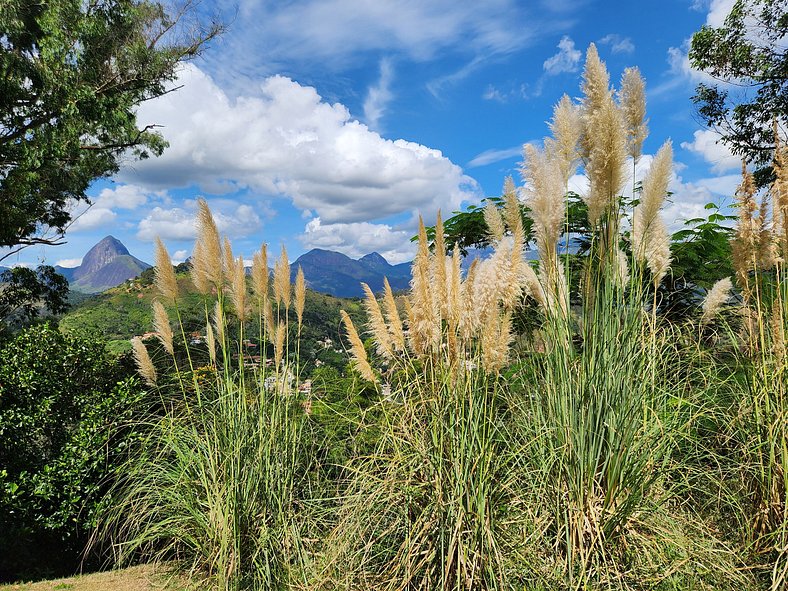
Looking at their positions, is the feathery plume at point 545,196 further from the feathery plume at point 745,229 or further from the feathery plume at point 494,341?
the feathery plume at point 745,229

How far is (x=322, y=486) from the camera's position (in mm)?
3471

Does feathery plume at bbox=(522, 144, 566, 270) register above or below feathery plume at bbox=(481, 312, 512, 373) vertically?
above

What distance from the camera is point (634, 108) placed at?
8.65 feet

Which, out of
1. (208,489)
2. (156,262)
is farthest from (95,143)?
(208,489)

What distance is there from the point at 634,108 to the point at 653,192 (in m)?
0.44

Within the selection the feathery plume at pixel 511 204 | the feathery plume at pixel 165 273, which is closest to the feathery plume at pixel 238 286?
the feathery plume at pixel 165 273

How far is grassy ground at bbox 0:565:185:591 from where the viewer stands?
Result: 143 inches

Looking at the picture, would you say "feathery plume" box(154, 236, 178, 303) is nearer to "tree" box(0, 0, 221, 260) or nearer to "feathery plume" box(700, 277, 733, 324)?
"feathery plume" box(700, 277, 733, 324)

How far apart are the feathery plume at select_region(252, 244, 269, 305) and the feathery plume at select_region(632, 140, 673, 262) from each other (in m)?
2.26

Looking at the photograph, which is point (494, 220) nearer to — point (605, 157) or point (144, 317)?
point (605, 157)

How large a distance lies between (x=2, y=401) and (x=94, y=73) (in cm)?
930

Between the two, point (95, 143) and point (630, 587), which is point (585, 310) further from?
point (95, 143)

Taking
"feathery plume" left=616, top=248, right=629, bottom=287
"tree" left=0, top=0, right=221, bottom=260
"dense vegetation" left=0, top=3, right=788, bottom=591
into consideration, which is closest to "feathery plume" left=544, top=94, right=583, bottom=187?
"dense vegetation" left=0, top=3, right=788, bottom=591

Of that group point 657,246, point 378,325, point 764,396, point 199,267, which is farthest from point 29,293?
point 764,396
